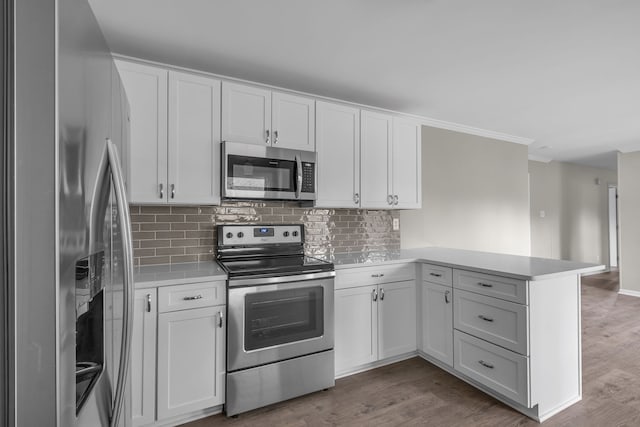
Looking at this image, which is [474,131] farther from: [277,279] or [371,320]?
[277,279]

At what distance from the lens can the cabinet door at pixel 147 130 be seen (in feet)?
7.13

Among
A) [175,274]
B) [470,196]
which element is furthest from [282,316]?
[470,196]

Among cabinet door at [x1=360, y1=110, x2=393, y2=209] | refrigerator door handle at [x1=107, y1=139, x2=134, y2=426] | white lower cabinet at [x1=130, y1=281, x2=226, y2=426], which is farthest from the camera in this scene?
cabinet door at [x1=360, y1=110, x2=393, y2=209]

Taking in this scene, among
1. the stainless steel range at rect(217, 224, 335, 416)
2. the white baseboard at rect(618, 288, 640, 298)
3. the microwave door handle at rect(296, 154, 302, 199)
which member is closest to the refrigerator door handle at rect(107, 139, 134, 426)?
the stainless steel range at rect(217, 224, 335, 416)

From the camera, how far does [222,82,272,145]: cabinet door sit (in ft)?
8.08

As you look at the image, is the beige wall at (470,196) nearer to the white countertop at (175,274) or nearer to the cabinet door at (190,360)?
the white countertop at (175,274)

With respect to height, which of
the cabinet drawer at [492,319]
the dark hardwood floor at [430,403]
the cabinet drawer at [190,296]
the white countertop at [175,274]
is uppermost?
the white countertop at [175,274]

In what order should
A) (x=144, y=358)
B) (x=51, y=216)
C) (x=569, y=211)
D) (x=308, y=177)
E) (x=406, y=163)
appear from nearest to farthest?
(x=51, y=216)
(x=144, y=358)
(x=308, y=177)
(x=406, y=163)
(x=569, y=211)

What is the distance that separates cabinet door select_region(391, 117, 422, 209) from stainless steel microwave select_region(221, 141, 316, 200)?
0.94 meters

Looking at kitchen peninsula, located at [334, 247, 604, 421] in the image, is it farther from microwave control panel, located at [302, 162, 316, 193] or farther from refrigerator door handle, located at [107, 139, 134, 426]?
refrigerator door handle, located at [107, 139, 134, 426]

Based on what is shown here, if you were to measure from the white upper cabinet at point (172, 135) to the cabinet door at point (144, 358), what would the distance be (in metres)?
0.67

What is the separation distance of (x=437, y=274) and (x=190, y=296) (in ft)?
6.29

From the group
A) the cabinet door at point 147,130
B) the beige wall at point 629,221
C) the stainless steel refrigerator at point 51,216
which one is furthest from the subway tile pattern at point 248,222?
the beige wall at point 629,221

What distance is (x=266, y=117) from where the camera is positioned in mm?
2607
